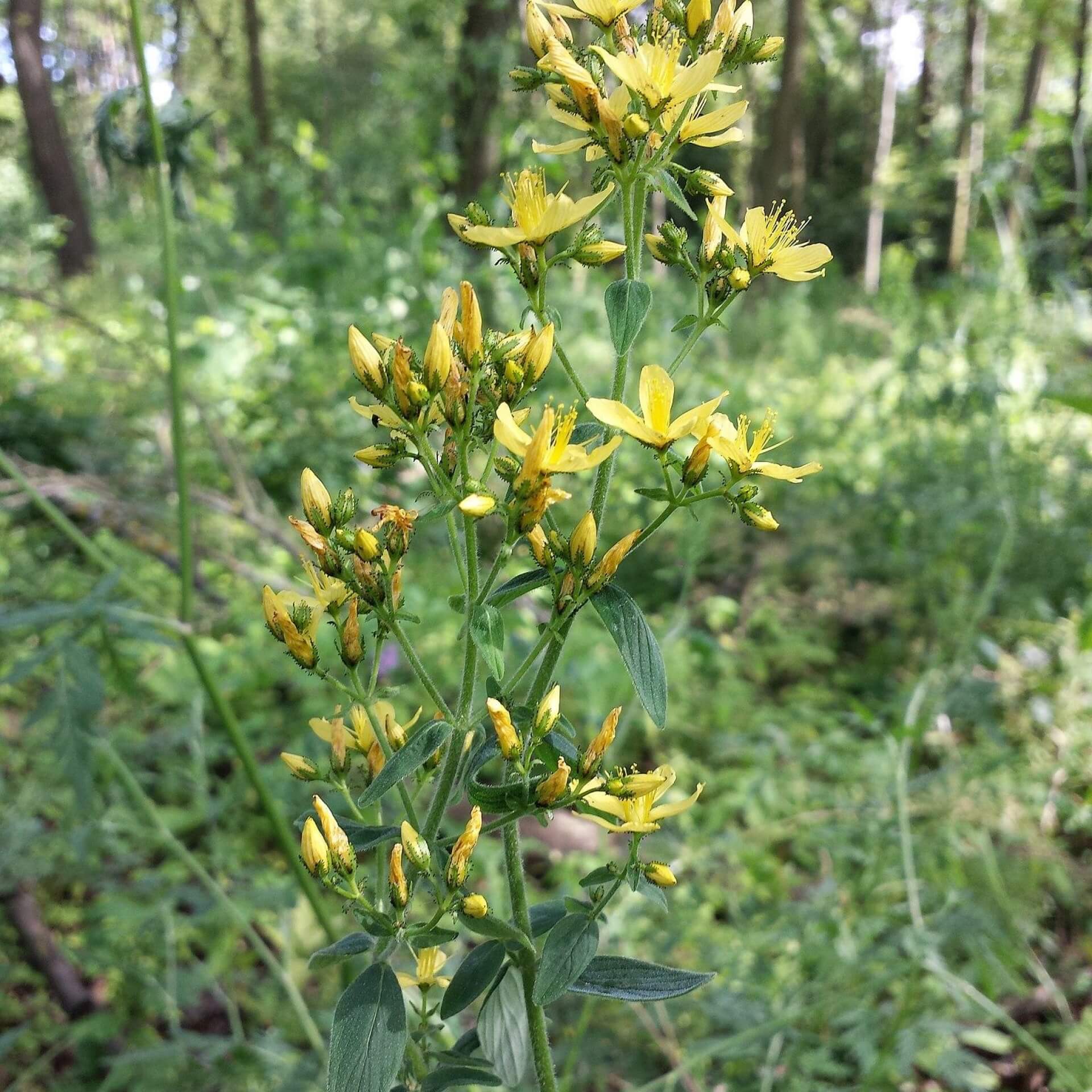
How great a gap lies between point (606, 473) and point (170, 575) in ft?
9.44

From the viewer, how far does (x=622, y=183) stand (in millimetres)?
814

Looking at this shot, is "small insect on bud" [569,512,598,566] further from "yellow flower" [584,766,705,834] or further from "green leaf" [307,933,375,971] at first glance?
"green leaf" [307,933,375,971]

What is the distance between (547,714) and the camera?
0.79 meters

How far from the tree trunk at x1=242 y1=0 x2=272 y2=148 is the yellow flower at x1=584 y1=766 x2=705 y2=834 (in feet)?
39.7

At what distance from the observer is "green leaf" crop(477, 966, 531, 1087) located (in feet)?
2.52

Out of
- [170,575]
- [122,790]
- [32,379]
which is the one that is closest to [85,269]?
[32,379]

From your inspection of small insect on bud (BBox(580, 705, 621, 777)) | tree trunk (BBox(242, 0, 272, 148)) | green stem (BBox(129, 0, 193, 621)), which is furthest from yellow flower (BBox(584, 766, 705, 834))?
tree trunk (BBox(242, 0, 272, 148))

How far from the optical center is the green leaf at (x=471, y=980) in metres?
0.80

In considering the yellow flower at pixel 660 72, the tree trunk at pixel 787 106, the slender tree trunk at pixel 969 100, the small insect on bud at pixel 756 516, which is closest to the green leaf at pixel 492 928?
the small insect on bud at pixel 756 516

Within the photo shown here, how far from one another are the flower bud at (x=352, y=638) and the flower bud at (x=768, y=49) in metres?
0.69

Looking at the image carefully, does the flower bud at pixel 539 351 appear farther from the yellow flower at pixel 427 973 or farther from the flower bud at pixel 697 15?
the yellow flower at pixel 427 973

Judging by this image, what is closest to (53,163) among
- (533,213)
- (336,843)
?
(533,213)

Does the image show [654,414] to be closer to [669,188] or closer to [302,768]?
[669,188]

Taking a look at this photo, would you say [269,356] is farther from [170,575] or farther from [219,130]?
[219,130]
